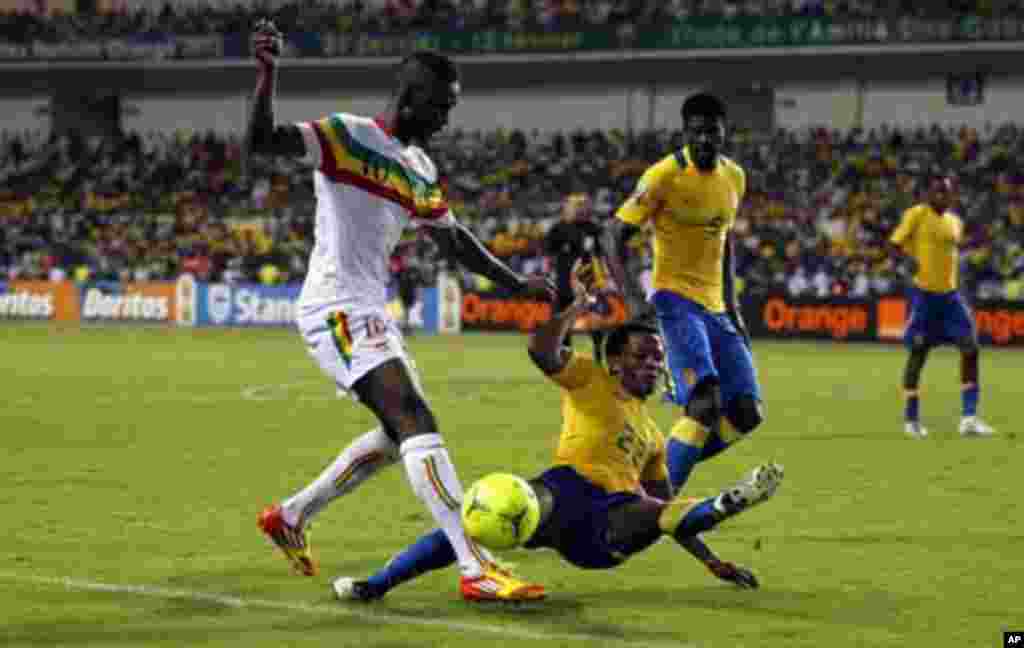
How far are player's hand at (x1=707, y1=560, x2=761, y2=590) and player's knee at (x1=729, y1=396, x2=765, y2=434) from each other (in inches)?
86.6

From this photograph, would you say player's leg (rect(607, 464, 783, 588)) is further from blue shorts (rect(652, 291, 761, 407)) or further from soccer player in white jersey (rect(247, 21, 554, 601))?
blue shorts (rect(652, 291, 761, 407))

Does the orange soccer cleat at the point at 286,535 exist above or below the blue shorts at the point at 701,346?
below

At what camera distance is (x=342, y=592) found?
7949 mm

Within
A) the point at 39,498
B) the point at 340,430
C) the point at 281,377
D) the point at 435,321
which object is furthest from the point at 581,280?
the point at 435,321

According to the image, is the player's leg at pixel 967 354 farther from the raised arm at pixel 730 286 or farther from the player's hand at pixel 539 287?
the player's hand at pixel 539 287

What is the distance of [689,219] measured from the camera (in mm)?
10656

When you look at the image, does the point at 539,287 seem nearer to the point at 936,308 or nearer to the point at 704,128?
the point at 704,128

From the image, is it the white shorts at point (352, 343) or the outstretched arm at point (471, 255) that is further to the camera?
the outstretched arm at point (471, 255)

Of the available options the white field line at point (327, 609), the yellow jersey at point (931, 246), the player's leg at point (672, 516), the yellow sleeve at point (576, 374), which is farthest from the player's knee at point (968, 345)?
the white field line at point (327, 609)

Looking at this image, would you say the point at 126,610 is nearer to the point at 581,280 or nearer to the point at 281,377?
the point at 581,280

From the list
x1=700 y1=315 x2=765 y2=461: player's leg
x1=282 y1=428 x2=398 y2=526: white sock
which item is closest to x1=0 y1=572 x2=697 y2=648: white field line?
x1=282 y1=428 x2=398 y2=526: white sock

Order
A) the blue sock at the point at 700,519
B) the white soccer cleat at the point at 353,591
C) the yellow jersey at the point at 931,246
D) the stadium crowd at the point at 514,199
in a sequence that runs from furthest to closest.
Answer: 1. the stadium crowd at the point at 514,199
2. the yellow jersey at the point at 931,246
3. the white soccer cleat at the point at 353,591
4. the blue sock at the point at 700,519

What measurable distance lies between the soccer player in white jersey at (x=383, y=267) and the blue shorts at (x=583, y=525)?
0.25 metres

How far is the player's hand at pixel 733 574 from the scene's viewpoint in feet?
27.5
